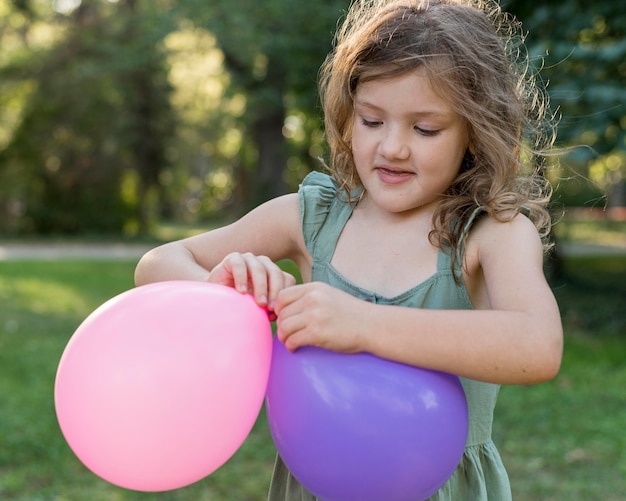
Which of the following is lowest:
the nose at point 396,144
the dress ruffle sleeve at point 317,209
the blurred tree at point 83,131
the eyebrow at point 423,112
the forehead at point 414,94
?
the blurred tree at point 83,131

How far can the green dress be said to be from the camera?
1763 mm

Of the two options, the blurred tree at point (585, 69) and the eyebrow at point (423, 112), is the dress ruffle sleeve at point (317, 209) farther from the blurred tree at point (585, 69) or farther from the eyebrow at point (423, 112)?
the blurred tree at point (585, 69)

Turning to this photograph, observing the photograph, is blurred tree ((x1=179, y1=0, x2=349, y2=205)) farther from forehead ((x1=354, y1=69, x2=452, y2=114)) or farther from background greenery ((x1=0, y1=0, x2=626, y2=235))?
forehead ((x1=354, y1=69, x2=452, y2=114))

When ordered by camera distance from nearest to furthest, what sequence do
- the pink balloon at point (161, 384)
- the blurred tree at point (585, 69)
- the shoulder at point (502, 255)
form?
1. the pink balloon at point (161, 384)
2. the shoulder at point (502, 255)
3. the blurred tree at point (585, 69)

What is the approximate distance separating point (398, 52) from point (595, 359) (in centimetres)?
560

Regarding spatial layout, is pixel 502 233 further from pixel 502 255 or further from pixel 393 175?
pixel 393 175

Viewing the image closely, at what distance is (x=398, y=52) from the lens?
1.70 m

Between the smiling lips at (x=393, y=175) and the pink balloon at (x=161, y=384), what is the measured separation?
16.3 inches

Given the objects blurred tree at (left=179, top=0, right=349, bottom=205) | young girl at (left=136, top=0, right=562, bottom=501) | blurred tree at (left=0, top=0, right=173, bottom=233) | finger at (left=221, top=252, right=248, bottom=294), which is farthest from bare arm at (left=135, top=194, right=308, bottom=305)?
blurred tree at (left=0, top=0, right=173, bottom=233)

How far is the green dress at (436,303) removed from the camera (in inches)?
69.4

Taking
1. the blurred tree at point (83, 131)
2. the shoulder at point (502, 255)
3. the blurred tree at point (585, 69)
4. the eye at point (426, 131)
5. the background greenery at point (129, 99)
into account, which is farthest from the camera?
the blurred tree at point (83, 131)

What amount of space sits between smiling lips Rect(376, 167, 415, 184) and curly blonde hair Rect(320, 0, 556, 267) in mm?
109

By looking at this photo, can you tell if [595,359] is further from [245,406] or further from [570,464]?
[245,406]

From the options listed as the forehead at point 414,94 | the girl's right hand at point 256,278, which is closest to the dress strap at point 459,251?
the forehead at point 414,94
